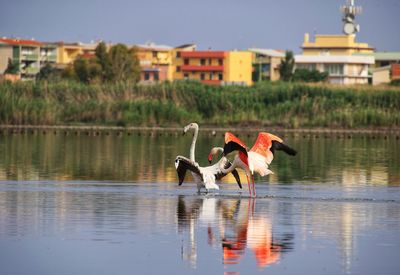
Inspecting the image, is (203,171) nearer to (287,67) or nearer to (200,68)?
(287,67)

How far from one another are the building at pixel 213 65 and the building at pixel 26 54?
16.5 meters

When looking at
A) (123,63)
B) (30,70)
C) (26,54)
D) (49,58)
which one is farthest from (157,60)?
(123,63)

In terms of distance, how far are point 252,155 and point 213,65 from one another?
124 metres

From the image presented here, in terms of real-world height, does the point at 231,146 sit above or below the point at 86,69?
below

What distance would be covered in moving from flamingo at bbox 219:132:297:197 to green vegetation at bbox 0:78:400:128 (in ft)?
127

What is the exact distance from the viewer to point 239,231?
64.7 ft

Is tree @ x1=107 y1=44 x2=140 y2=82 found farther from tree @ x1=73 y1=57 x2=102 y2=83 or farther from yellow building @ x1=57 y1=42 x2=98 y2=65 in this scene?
yellow building @ x1=57 y1=42 x2=98 y2=65

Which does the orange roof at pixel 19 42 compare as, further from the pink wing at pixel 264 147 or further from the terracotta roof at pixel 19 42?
the pink wing at pixel 264 147

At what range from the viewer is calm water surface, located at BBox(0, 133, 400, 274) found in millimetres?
16641

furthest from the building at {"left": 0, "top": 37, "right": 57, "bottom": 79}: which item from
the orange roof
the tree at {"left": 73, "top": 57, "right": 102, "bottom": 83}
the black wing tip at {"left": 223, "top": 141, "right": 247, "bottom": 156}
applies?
the black wing tip at {"left": 223, "top": 141, "right": 247, "bottom": 156}

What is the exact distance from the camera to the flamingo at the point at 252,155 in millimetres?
24906

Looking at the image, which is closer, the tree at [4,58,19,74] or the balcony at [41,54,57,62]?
the tree at [4,58,19,74]

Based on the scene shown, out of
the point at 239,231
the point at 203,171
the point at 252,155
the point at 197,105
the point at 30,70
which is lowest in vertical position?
the point at 239,231

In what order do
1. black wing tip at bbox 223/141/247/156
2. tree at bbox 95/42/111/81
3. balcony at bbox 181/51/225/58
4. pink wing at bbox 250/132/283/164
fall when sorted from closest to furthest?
black wing tip at bbox 223/141/247/156 < pink wing at bbox 250/132/283/164 < tree at bbox 95/42/111/81 < balcony at bbox 181/51/225/58
